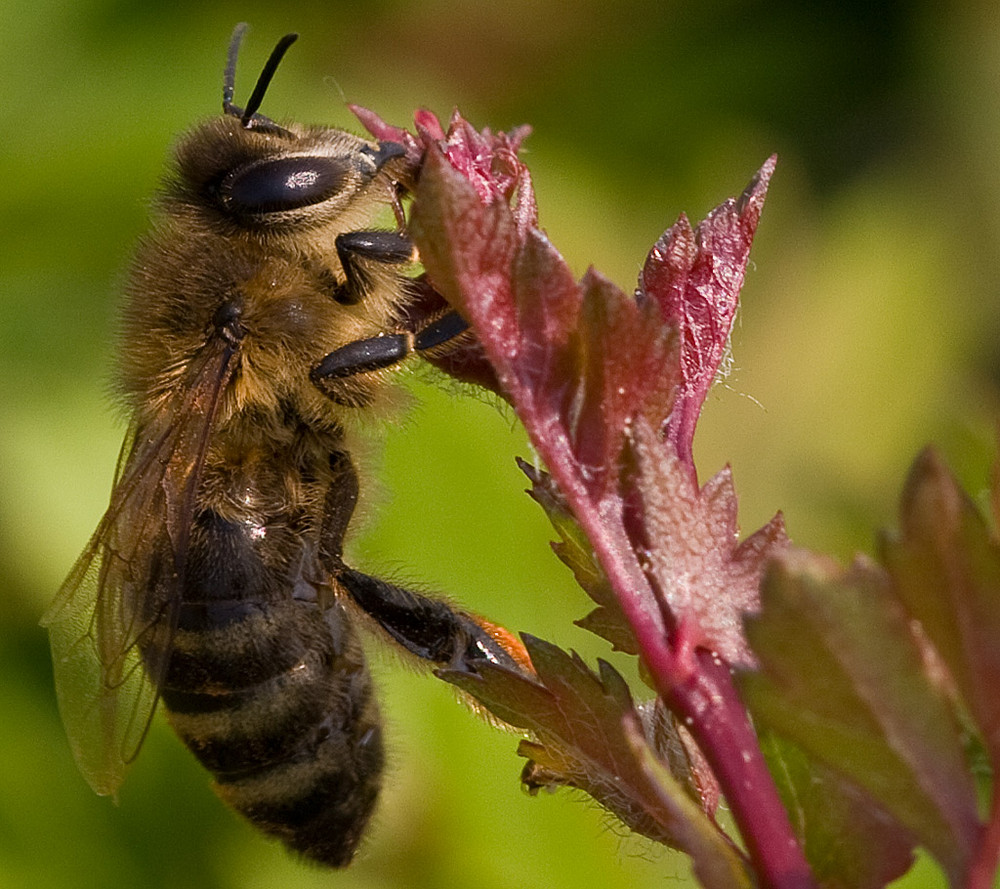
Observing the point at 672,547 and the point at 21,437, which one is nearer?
the point at 672,547

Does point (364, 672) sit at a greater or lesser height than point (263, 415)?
lesser

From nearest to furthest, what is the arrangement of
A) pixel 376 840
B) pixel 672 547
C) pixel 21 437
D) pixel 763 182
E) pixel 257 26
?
1. pixel 672 547
2. pixel 763 182
3. pixel 376 840
4. pixel 21 437
5. pixel 257 26

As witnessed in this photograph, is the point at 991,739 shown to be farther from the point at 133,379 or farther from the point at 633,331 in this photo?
the point at 133,379

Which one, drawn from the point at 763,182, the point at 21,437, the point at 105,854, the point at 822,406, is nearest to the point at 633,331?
the point at 763,182

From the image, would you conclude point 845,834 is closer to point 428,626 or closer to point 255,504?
point 428,626

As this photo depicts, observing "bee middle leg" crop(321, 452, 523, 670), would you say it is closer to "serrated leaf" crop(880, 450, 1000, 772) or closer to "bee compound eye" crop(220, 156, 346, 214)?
"bee compound eye" crop(220, 156, 346, 214)

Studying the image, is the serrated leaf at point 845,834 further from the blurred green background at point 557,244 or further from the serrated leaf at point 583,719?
the blurred green background at point 557,244

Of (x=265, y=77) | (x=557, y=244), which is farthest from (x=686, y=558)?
(x=557, y=244)
